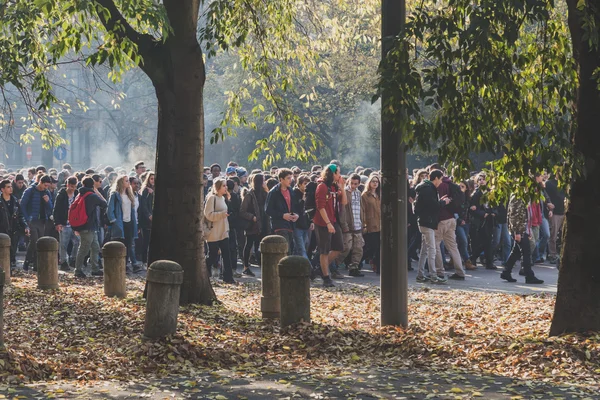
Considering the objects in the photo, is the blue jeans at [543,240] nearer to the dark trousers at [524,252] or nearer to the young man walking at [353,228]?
the dark trousers at [524,252]

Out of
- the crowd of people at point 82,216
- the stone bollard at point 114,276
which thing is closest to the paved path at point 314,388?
the stone bollard at point 114,276

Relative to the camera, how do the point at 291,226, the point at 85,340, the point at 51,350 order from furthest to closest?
1. the point at 291,226
2. the point at 85,340
3. the point at 51,350

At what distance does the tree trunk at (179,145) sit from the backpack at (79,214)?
558 centimetres

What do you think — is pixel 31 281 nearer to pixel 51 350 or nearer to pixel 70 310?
pixel 70 310

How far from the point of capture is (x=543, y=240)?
72.0 ft

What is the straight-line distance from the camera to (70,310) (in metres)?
13.6

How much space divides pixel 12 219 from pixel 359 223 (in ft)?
20.5

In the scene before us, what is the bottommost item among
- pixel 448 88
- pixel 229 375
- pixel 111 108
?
pixel 229 375

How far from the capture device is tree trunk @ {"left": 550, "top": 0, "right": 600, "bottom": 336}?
10031mm

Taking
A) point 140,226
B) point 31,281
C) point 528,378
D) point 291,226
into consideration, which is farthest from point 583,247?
point 140,226

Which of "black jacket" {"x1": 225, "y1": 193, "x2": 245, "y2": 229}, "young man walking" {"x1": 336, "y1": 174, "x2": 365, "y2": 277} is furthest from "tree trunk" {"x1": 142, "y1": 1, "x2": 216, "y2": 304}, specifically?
"black jacket" {"x1": 225, "y1": 193, "x2": 245, "y2": 229}

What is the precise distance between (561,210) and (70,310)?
38.4 feet

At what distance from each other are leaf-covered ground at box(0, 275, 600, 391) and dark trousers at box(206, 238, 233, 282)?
3.42 metres

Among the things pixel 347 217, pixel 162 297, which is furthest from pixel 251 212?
pixel 162 297
